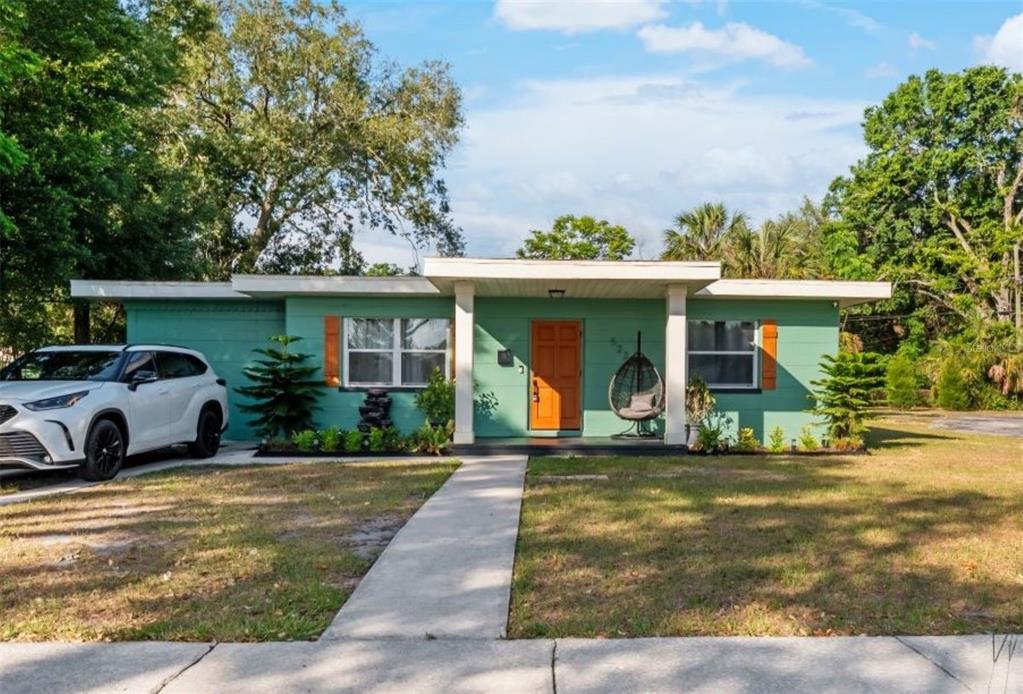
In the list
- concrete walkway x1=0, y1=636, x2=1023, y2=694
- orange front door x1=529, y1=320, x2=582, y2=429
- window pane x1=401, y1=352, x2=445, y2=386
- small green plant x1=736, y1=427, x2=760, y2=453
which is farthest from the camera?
orange front door x1=529, y1=320, x2=582, y2=429

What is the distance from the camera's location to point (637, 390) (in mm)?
13281

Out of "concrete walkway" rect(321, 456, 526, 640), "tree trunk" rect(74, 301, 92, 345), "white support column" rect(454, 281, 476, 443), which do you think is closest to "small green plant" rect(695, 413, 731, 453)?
"white support column" rect(454, 281, 476, 443)

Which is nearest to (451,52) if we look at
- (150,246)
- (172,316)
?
(150,246)

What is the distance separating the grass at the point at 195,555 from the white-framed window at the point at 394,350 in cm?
412

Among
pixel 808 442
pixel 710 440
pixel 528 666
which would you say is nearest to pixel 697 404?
pixel 710 440

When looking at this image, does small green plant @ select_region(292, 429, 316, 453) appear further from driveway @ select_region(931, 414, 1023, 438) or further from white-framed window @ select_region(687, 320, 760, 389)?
driveway @ select_region(931, 414, 1023, 438)

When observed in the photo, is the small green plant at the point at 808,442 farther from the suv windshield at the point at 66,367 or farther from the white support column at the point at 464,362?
the suv windshield at the point at 66,367

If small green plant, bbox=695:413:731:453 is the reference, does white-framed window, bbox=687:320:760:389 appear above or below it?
above

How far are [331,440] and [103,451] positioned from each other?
3454mm

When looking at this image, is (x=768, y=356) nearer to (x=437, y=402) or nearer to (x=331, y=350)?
(x=437, y=402)

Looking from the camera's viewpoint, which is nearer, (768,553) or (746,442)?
(768,553)

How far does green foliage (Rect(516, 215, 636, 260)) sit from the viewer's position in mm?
39969

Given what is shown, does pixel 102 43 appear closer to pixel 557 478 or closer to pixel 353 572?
pixel 557 478

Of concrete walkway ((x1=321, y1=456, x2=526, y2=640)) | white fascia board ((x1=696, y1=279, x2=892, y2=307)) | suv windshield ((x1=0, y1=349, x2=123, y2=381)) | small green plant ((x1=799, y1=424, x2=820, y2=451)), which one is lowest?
concrete walkway ((x1=321, y1=456, x2=526, y2=640))
